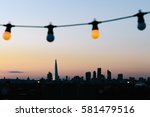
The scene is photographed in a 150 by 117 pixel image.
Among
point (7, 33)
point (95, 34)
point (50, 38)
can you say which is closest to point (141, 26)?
point (95, 34)

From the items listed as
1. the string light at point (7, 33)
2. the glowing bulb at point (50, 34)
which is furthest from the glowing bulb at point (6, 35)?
the glowing bulb at point (50, 34)

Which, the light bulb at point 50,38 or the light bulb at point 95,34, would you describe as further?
the light bulb at point 50,38

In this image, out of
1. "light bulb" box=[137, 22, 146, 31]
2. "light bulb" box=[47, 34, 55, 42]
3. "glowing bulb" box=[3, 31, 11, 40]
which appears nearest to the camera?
"light bulb" box=[137, 22, 146, 31]

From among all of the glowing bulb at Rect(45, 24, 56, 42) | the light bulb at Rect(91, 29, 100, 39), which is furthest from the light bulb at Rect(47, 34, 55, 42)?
the light bulb at Rect(91, 29, 100, 39)

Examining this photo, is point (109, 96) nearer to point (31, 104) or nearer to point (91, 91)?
point (91, 91)

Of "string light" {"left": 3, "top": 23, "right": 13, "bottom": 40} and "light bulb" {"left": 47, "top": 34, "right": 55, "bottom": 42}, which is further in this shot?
"string light" {"left": 3, "top": 23, "right": 13, "bottom": 40}

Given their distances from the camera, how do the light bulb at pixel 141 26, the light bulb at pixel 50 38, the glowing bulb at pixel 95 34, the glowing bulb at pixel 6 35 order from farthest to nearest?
the glowing bulb at pixel 6 35, the light bulb at pixel 50 38, the glowing bulb at pixel 95 34, the light bulb at pixel 141 26

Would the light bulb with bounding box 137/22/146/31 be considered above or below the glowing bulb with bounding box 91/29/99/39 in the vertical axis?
above

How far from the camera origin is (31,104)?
46.4 ft

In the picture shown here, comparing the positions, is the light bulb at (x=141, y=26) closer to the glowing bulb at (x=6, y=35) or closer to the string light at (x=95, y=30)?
the string light at (x=95, y=30)

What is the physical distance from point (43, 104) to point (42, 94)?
38451 mm

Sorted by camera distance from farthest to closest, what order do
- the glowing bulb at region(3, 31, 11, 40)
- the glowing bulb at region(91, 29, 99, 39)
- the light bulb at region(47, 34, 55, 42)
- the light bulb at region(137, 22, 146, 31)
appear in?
the glowing bulb at region(3, 31, 11, 40), the light bulb at region(47, 34, 55, 42), the glowing bulb at region(91, 29, 99, 39), the light bulb at region(137, 22, 146, 31)

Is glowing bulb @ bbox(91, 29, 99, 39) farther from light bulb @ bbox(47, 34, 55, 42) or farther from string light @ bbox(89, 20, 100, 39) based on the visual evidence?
light bulb @ bbox(47, 34, 55, 42)

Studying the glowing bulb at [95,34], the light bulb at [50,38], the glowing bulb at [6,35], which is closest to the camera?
the glowing bulb at [95,34]
